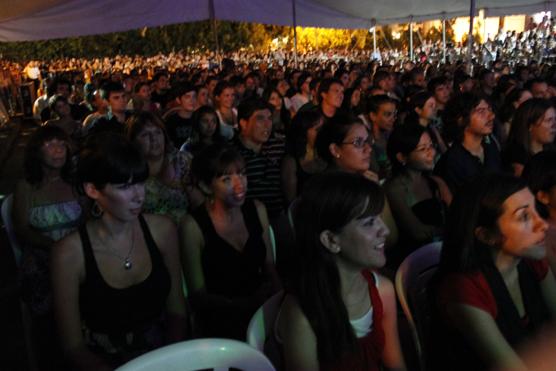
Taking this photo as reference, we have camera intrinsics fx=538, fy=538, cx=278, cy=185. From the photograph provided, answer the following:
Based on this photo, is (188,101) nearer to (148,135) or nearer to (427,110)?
(427,110)

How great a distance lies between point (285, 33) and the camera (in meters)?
26.1

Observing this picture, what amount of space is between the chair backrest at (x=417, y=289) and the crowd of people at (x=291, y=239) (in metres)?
0.09

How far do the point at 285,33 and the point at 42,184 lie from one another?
79.1 ft

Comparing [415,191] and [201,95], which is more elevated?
[201,95]

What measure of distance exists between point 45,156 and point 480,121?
299 cm

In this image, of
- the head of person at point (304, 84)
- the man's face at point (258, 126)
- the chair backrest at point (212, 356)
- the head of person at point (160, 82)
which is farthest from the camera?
the head of person at point (160, 82)

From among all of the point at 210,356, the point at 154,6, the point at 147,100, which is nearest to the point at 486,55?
the point at 154,6

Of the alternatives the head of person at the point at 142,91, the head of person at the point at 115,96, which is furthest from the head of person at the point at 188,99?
the head of person at the point at 142,91

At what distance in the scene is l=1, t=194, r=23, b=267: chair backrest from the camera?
10.2 ft

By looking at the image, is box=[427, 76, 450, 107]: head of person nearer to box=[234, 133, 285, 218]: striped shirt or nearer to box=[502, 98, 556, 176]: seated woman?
box=[502, 98, 556, 176]: seated woman

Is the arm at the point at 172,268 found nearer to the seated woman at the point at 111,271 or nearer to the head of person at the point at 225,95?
the seated woman at the point at 111,271

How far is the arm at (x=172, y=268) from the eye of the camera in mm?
2340

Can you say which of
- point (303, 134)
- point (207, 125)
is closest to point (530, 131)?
point (303, 134)

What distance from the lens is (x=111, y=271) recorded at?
2.20 meters
